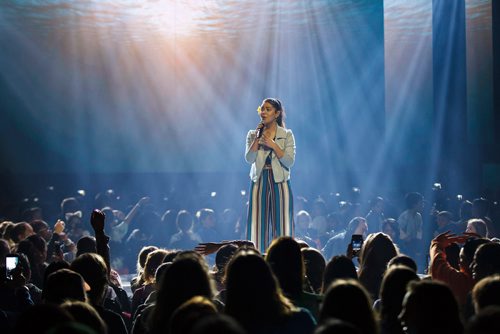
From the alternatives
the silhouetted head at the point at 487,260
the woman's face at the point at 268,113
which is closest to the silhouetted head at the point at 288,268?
the silhouetted head at the point at 487,260

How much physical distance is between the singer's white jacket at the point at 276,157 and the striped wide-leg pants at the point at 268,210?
74mm

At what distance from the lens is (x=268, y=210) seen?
7574mm

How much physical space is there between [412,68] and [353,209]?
369 cm

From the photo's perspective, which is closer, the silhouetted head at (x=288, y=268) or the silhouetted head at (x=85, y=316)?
the silhouetted head at (x=85, y=316)

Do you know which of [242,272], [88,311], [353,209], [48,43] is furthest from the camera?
[48,43]

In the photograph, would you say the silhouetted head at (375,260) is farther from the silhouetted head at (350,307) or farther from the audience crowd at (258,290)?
the silhouetted head at (350,307)

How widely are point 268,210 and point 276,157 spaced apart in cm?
58

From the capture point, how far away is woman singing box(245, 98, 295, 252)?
24.0 feet

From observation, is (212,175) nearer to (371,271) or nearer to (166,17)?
(166,17)

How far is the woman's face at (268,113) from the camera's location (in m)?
7.29

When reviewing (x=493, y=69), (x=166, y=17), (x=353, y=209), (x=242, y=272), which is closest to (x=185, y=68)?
(x=166, y=17)

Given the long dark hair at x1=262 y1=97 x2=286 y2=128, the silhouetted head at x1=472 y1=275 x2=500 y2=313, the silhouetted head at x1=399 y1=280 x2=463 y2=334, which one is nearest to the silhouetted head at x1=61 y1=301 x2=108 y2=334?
the silhouetted head at x1=399 y1=280 x2=463 y2=334

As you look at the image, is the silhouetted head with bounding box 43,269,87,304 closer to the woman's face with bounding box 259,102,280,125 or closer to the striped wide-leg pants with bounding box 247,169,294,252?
the woman's face with bounding box 259,102,280,125

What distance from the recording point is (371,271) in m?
4.36
